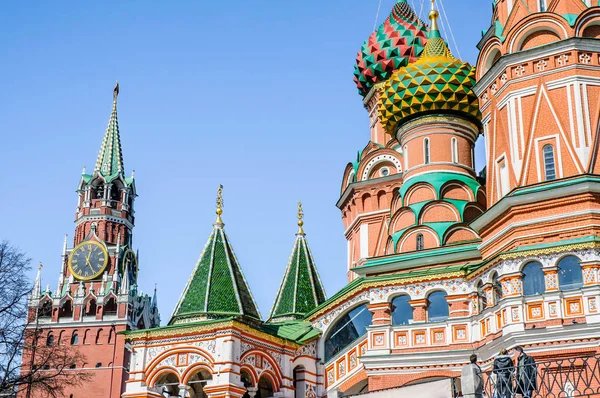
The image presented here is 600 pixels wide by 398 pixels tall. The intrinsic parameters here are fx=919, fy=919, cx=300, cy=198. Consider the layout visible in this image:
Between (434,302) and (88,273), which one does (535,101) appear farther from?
(88,273)

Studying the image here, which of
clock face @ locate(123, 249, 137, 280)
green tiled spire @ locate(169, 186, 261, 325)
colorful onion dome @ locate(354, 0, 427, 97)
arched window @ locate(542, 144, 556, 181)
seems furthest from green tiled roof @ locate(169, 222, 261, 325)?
clock face @ locate(123, 249, 137, 280)

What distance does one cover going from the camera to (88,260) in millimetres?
56188

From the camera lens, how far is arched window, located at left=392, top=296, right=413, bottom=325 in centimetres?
1756

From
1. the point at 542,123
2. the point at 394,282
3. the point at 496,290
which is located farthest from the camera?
the point at 394,282

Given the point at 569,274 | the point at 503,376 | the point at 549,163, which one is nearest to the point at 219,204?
the point at 549,163

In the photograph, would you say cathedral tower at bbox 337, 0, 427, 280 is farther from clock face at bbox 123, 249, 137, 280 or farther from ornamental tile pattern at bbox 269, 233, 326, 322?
clock face at bbox 123, 249, 137, 280

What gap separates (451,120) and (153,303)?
42868mm

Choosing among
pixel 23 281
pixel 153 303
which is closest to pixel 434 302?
pixel 23 281

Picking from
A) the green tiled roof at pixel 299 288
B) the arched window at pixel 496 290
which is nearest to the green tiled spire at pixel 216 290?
the green tiled roof at pixel 299 288

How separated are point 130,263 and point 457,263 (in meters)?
41.4

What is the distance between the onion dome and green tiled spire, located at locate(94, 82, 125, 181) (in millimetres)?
39692

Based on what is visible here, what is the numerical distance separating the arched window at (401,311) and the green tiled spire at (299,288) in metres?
3.86

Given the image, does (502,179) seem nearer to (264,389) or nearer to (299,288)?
(299,288)

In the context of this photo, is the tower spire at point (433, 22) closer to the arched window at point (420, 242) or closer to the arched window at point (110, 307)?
the arched window at point (420, 242)
